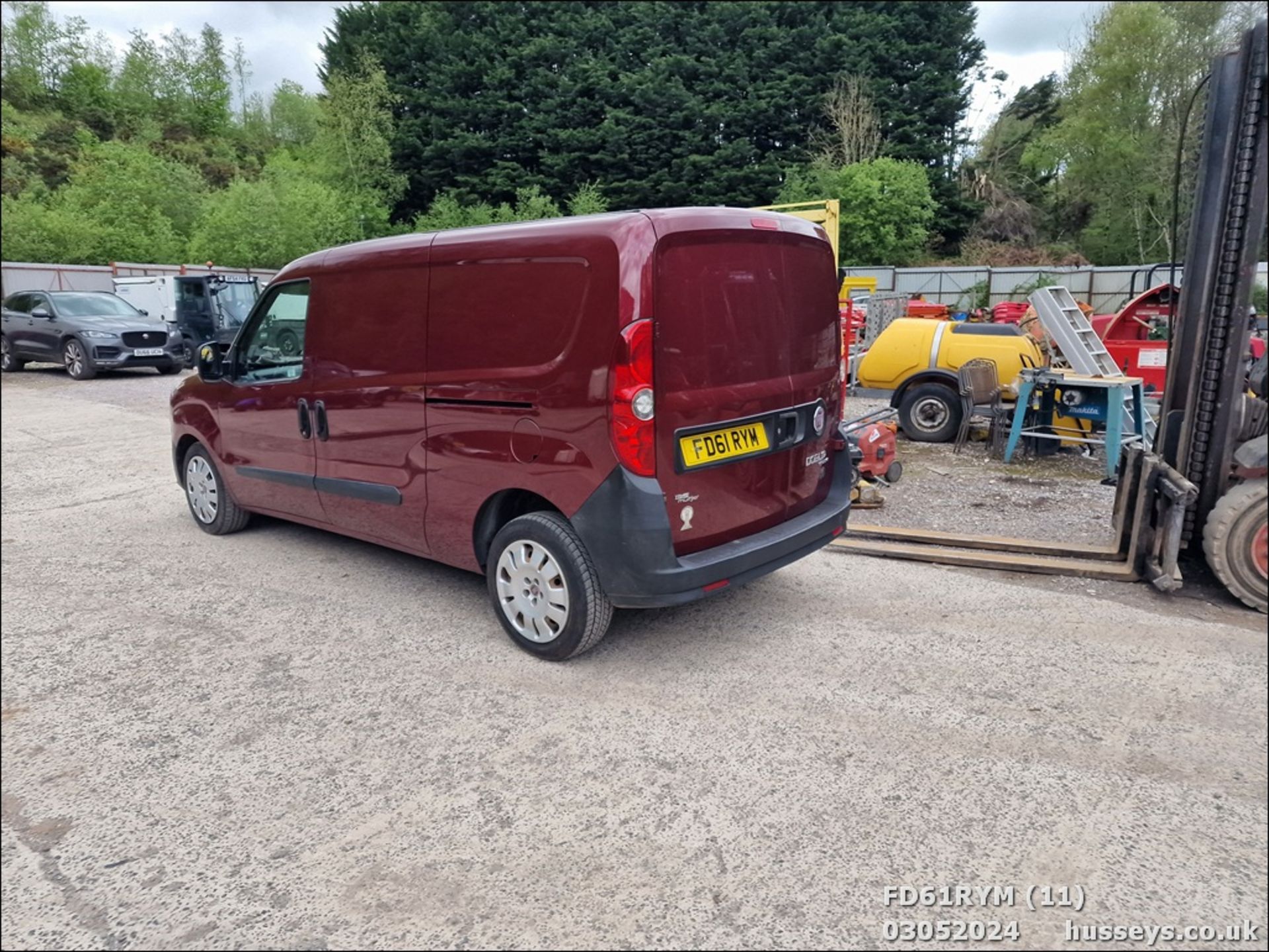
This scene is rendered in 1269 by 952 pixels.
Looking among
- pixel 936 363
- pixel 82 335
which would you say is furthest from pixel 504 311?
pixel 82 335

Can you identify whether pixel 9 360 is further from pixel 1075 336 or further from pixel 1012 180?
pixel 1012 180

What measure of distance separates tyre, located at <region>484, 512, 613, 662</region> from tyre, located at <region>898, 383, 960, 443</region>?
7.15 m

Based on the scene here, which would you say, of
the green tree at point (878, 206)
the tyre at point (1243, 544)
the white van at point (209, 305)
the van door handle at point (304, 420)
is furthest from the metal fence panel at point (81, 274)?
the green tree at point (878, 206)

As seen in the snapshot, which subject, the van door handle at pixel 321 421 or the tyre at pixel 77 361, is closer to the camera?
the van door handle at pixel 321 421

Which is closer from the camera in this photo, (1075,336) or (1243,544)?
(1243,544)

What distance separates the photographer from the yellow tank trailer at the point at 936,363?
31.3ft

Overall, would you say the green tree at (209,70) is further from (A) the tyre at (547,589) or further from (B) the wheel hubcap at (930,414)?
(B) the wheel hubcap at (930,414)

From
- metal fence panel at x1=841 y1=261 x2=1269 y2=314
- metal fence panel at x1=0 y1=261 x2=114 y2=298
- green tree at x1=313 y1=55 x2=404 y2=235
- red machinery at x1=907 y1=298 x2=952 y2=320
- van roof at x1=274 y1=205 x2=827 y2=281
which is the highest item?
green tree at x1=313 y1=55 x2=404 y2=235

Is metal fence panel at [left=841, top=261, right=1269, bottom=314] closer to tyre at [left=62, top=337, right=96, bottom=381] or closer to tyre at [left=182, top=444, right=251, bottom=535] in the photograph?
tyre at [left=62, top=337, right=96, bottom=381]

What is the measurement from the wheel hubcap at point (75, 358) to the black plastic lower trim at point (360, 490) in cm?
1286

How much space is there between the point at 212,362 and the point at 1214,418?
6105mm

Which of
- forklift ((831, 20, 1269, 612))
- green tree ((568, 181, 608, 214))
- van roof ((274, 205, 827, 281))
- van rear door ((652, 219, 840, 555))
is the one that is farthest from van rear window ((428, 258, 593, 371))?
green tree ((568, 181, 608, 214))

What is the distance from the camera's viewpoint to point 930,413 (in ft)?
31.6

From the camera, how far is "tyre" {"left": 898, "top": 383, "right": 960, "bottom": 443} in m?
9.47
